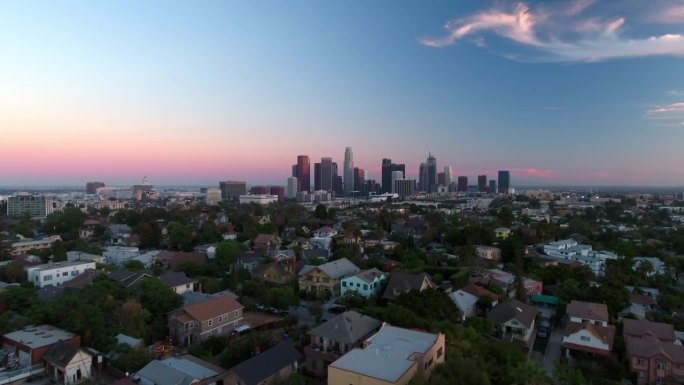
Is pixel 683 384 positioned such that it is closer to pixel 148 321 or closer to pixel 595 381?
pixel 595 381

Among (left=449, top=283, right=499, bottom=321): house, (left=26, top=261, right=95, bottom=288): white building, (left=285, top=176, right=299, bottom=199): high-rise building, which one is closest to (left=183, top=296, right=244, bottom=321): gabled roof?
(left=449, top=283, right=499, bottom=321): house

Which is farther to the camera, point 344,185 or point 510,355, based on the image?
point 344,185

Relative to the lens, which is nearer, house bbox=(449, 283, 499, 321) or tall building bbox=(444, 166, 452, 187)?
house bbox=(449, 283, 499, 321)

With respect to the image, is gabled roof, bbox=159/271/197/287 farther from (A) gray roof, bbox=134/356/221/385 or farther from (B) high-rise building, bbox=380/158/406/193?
(B) high-rise building, bbox=380/158/406/193

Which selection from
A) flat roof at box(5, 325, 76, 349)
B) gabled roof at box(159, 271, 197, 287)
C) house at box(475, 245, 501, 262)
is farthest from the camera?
house at box(475, 245, 501, 262)

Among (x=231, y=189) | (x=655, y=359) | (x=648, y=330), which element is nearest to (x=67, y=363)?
(x=655, y=359)

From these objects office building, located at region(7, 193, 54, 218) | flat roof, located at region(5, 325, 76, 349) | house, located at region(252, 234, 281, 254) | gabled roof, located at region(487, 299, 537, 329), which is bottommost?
gabled roof, located at region(487, 299, 537, 329)

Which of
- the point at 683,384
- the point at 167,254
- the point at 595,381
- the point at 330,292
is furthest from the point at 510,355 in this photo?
the point at 167,254
